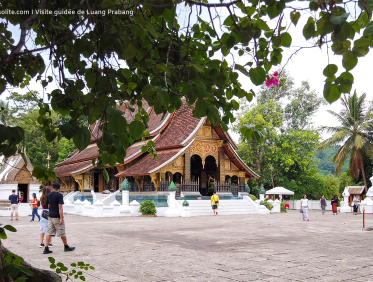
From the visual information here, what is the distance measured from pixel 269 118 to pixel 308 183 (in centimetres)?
745

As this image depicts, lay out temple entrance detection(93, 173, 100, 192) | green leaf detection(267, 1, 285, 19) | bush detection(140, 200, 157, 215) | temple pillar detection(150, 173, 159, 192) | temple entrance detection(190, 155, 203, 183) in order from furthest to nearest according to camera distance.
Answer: temple entrance detection(93, 173, 100, 192) → temple entrance detection(190, 155, 203, 183) → temple pillar detection(150, 173, 159, 192) → bush detection(140, 200, 157, 215) → green leaf detection(267, 1, 285, 19)

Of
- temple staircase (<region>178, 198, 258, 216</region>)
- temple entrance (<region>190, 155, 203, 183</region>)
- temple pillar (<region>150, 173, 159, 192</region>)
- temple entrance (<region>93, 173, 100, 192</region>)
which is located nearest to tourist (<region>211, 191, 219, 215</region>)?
temple staircase (<region>178, 198, 258, 216</region>)

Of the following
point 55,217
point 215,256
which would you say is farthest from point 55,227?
point 215,256

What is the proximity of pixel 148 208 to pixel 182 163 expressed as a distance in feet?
12.3

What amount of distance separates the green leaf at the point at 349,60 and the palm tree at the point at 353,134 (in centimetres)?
2886

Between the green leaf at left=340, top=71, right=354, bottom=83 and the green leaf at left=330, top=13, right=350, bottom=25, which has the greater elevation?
the green leaf at left=330, top=13, right=350, bottom=25

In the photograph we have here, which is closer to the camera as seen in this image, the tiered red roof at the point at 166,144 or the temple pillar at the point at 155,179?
the temple pillar at the point at 155,179

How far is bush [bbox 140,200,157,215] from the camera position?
19562mm

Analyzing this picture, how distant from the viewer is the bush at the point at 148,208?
19.6 meters

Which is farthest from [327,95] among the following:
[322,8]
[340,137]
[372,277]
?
[340,137]

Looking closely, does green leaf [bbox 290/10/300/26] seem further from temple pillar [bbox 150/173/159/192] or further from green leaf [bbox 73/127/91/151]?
temple pillar [bbox 150/173/159/192]

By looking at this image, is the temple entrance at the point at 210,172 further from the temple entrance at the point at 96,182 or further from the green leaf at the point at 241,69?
the green leaf at the point at 241,69

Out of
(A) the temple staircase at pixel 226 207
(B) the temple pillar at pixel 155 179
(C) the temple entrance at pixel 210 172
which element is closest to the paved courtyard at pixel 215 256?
(A) the temple staircase at pixel 226 207

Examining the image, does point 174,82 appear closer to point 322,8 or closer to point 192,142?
point 322,8
